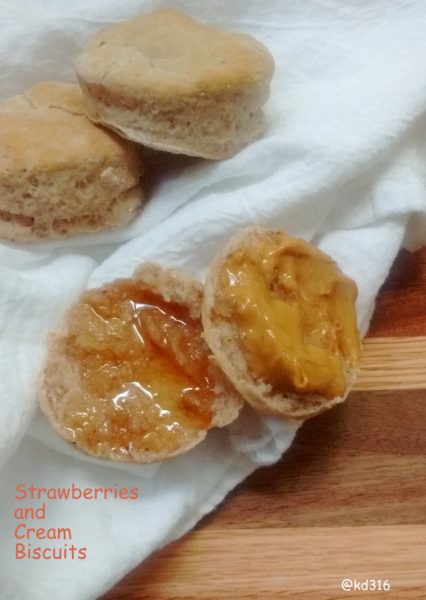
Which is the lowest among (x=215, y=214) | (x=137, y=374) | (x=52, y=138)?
(x=137, y=374)

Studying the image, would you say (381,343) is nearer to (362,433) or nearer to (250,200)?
(362,433)

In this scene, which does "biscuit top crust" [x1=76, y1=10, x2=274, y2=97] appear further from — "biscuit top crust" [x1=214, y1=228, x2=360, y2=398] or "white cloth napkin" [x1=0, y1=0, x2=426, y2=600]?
"biscuit top crust" [x1=214, y1=228, x2=360, y2=398]

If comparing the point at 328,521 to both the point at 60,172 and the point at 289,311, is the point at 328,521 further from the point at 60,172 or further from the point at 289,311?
the point at 60,172

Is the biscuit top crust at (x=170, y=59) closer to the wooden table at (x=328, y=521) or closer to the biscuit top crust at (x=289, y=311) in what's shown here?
the biscuit top crust at (x=289, y=311)

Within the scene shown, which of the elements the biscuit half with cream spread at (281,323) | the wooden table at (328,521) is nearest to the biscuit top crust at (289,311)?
the biscuit half with cream spread at (281,323)

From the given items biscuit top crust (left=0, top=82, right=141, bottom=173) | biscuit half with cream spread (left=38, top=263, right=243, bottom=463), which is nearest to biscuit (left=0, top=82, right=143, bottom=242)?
biscuit top crust (left=0, top=82, right=141, bottom=173)

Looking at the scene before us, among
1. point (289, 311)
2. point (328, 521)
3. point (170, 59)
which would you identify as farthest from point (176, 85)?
point (328, 521)

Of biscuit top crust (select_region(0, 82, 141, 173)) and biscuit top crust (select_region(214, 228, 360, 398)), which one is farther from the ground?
biscuit top crust (select_region(0, 82, 141, 173))
